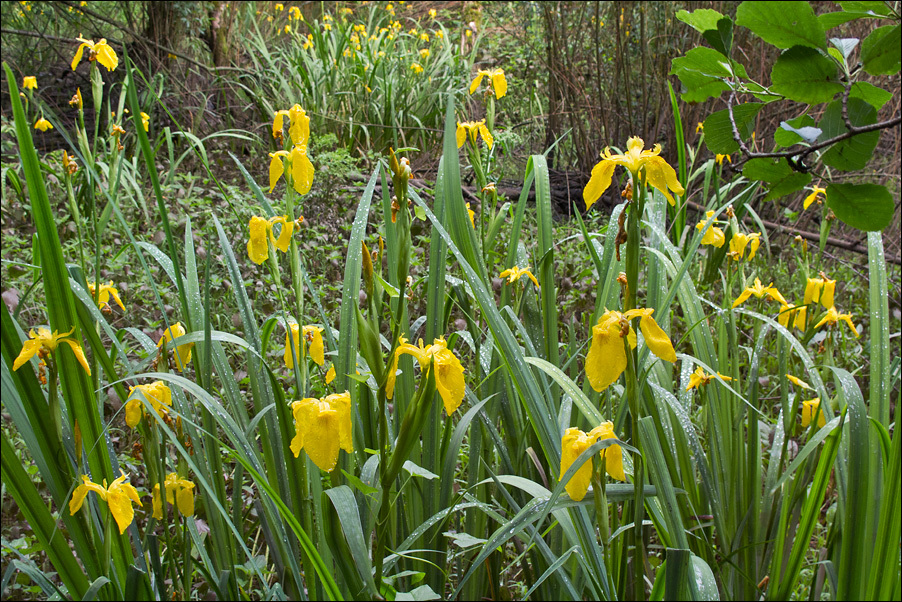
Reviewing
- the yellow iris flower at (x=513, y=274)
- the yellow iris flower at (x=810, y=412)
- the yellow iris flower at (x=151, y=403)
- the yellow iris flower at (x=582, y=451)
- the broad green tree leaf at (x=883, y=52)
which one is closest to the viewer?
the broad green tree leaf at (x=883, y=52)

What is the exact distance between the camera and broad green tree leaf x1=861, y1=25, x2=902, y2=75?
478mm

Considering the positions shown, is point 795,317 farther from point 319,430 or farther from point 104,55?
point 104,55

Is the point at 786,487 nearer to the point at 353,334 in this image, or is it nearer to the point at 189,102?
the point at 353,334

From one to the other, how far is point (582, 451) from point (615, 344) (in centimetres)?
15

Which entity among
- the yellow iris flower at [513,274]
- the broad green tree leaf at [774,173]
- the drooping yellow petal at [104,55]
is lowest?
the yellow iris flower at [513,274]

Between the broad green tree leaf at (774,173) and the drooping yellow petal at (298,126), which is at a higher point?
the drooping yellow petal at (298,126)

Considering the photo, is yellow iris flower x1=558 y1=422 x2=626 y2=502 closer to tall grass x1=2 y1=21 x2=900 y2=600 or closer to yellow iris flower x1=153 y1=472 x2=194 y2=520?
tall grass x1=2 y1=21 x2=900 y2=600

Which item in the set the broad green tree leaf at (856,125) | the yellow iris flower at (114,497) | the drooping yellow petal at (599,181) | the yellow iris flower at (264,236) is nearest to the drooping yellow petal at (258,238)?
the yellow iris flower at (264,236)

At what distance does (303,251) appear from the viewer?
9.68 feet

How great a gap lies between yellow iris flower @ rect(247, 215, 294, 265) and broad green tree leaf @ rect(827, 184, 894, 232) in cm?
72

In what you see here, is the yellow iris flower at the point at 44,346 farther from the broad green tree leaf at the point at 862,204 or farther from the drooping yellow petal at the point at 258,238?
the broad green tree leaf at the point at 862,204

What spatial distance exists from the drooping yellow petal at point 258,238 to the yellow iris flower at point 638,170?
534 mm

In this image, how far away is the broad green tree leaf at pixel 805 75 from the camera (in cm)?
52

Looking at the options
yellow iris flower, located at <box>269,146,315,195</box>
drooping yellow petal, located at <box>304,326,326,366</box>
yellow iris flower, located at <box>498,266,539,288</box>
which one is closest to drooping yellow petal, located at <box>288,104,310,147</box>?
yellow iris flower, located at <box>269,146,315,195</box>
